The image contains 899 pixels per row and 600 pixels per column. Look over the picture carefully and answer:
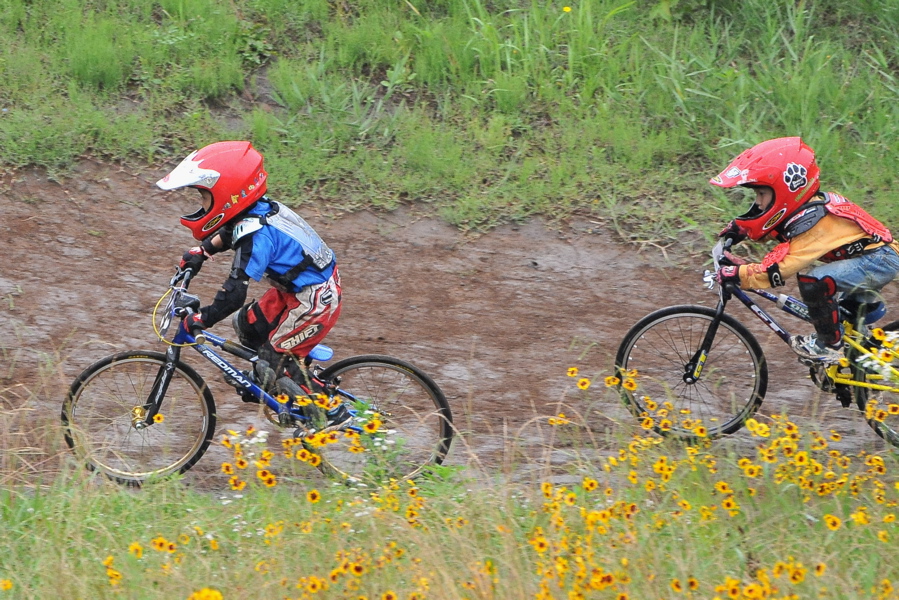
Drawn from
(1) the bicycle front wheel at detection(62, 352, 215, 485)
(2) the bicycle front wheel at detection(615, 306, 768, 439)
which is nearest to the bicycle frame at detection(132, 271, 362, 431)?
(1) the bicycle front wheel at detection(62, 352, 215, 485)

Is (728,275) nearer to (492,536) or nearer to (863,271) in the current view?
(863,271)

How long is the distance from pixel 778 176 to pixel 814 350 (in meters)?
0.98

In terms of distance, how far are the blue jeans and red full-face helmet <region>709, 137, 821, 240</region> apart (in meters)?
0.37

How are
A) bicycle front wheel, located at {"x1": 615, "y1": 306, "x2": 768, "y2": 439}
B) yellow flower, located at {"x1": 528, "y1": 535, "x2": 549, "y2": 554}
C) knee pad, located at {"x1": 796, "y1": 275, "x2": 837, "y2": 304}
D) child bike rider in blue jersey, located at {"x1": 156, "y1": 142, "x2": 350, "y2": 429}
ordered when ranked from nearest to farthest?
yellow flower, located at {"x1": 528, "y1": 535, "x2": 549, "y2": 554}
child bike rider in blue jersey, located at {"x1": 156, "y1": 142, "x2": 350, "y2": 429}
knee pad, located at {"x1": 796, "y1": 275, "x2": 837, "y2": 304}
bicycle front wheel, located at {"x1": 615, "y1": 306, "x2": 768, "y2": 439}

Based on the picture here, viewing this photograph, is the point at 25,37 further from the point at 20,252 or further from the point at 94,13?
the point at 20,252

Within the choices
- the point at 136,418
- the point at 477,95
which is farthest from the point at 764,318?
the point at 477,95

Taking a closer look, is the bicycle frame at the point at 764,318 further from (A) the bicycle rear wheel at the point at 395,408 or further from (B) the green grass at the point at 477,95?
(B) the green grass at the point at 477,95

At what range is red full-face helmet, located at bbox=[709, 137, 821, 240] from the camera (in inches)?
211

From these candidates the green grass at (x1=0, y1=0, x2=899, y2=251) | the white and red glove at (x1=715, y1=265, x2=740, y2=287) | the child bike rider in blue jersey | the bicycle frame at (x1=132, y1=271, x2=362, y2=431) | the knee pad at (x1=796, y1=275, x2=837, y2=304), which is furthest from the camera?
the green grass at (x1=0, y1=0, x2=899, y2=251)

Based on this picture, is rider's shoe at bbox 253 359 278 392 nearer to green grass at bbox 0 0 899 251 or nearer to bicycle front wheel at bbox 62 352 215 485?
bicycle front wheel at bbox 62 352 215 485

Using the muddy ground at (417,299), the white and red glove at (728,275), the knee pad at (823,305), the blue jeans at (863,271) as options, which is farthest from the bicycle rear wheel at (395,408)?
the blue jeans at (863,271)

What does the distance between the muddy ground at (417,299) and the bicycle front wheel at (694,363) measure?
0.32m

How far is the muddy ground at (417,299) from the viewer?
239 inches

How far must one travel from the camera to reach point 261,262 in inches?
195
